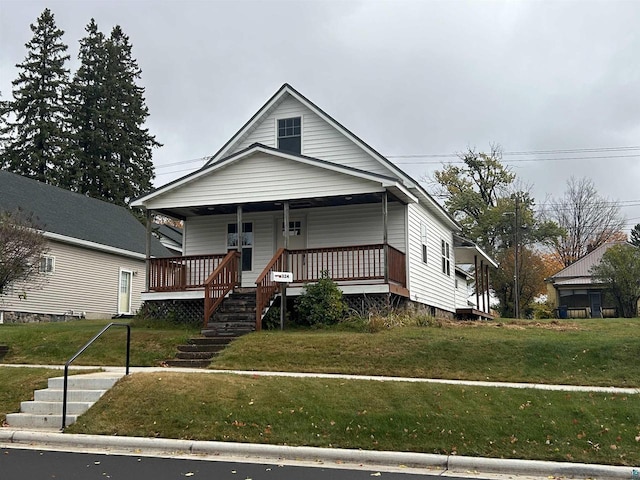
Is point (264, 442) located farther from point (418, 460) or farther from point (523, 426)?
point (523, 426)

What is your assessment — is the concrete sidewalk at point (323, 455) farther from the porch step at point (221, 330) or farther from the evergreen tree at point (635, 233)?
the evergreen tree at point (635, 233)

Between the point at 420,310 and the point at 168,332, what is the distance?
824 centimetres

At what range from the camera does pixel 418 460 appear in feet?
27.1

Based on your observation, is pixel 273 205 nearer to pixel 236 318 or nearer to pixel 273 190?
pixel 273 190

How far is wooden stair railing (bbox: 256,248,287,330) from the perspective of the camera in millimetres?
16578

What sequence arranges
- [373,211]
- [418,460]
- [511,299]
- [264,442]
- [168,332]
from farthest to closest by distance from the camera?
1. [511,299]
2. [373,211]
3. [168,332]
4. [264,442]
5. [418,460]

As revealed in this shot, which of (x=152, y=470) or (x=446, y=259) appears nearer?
(x=152, y=470)

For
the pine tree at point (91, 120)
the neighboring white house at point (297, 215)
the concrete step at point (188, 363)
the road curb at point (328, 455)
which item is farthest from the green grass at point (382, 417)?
the pine tree at point (91, 120)

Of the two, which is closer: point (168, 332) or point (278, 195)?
point (168, 332)

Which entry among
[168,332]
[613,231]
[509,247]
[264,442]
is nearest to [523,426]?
[264,442]

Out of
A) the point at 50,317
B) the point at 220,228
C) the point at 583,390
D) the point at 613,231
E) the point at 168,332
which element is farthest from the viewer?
the point at 613,231

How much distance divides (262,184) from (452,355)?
7897 millimetres

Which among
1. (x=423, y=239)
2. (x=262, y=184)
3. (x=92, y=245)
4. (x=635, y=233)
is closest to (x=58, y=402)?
(x=262, y=184)

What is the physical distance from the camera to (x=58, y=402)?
1072cm
